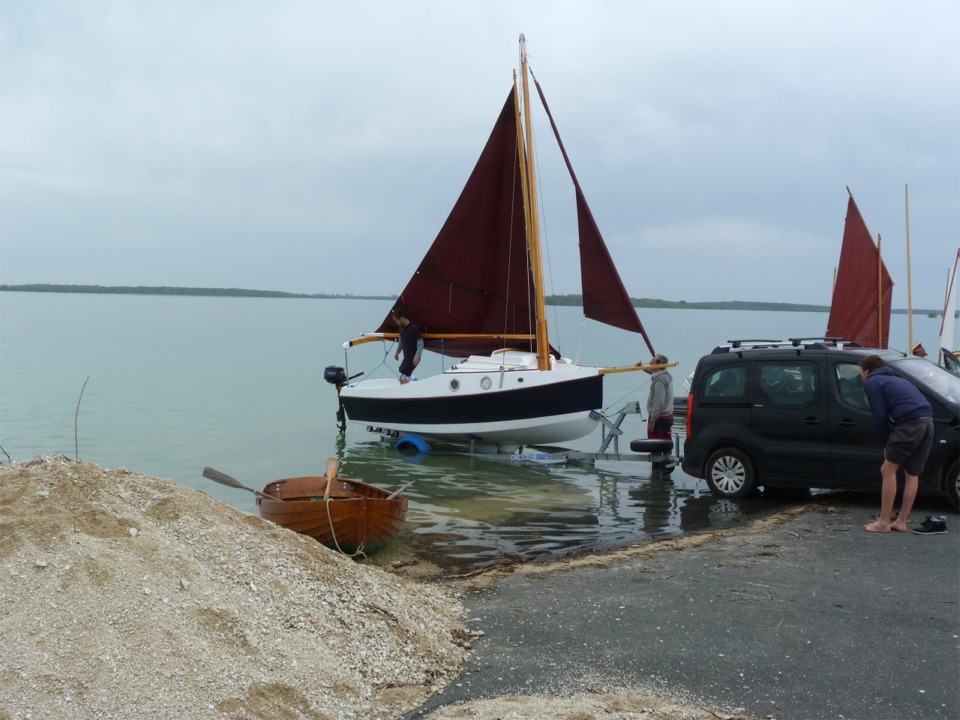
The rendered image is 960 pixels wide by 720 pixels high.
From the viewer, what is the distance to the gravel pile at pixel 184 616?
4.48m

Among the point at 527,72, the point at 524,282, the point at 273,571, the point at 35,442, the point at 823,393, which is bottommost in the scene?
the point at 35,442

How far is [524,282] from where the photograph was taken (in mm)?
18609

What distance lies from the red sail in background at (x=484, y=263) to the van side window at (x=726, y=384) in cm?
747

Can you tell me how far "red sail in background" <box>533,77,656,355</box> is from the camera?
16.5 m

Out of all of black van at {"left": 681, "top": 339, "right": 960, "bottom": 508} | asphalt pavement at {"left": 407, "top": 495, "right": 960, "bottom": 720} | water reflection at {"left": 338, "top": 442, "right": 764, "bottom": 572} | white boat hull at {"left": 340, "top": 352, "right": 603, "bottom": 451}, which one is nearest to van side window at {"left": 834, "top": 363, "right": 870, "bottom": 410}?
black van at {"left": 681, "top": 339, "right": 960, "bottom": 508}

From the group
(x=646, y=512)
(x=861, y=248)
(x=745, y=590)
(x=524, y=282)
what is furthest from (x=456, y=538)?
(x=861, y=248)

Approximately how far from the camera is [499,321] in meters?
19.0

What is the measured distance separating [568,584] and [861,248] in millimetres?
19370

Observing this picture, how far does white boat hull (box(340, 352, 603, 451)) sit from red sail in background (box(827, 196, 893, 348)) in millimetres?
9812

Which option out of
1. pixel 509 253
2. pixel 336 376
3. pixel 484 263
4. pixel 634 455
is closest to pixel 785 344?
pixel 634 455

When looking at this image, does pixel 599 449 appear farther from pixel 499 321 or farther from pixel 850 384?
pixel 850 384

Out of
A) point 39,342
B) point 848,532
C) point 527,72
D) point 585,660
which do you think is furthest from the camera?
point 39,342

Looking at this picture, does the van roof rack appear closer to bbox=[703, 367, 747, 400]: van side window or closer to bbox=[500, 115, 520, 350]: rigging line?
bbox=[703, 367, 747, 400]: van side window

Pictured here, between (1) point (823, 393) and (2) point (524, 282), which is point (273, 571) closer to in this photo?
(1) point (823, 393)
